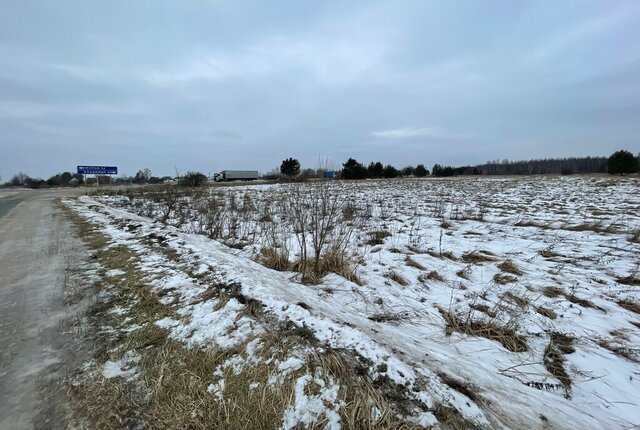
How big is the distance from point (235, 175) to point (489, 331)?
77.7 meters

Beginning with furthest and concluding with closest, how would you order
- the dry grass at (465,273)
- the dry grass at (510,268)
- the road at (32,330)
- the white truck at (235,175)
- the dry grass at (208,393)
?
the white truck at (235,175) < the dry grass at (510,268) < the dry grass at (465,273) < the road at (32,330) < the dry grass at (208,393)

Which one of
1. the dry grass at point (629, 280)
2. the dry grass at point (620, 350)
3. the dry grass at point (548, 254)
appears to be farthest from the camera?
the dry grass at point (548, 254)

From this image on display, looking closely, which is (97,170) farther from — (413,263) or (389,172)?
(389,172)

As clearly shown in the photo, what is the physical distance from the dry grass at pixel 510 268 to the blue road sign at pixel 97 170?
3765 cm

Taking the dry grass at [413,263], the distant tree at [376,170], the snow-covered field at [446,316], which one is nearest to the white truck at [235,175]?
the distant tree at [376,170]

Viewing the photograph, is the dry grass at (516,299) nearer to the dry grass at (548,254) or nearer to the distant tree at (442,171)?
the dry grass at (548,254)

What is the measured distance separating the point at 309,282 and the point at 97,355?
2.85 metres

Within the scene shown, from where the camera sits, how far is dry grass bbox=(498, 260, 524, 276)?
5164 millimetres

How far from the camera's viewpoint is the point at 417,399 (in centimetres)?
219

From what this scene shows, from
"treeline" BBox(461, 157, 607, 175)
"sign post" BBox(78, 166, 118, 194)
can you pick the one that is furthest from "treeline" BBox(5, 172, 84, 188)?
"treeline" BBox(461, 157, 607, 175)

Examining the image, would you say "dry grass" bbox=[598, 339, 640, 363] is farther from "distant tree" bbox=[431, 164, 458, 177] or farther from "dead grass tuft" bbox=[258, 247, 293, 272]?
"distant tree" bbox=[431, 164, 458, 177]

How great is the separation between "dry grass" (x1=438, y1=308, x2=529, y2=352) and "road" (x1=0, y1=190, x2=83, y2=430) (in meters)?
3.70

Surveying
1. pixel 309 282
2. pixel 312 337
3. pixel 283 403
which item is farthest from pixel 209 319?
pixel 309 282

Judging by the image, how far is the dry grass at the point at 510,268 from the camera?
16.9 feet
